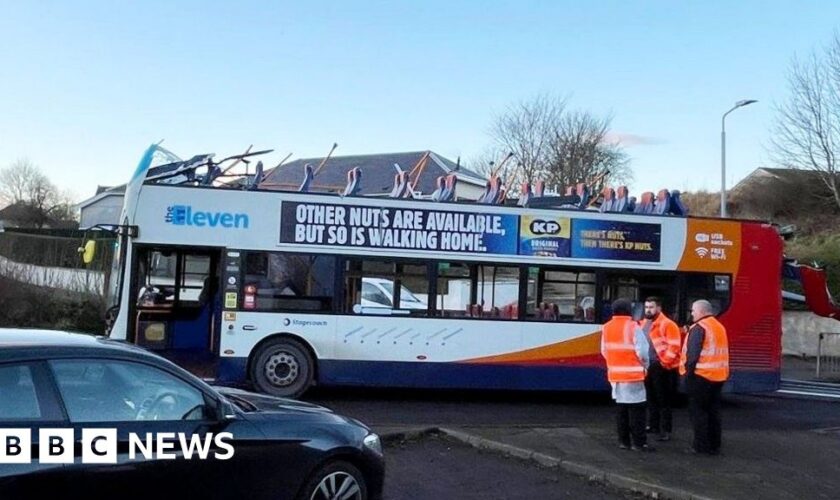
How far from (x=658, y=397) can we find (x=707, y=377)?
3.22 ft

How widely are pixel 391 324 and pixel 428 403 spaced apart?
4.49ft

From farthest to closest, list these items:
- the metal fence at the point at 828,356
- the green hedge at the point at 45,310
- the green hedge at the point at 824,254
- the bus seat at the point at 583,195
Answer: the green hedge at the point at 824,254, the metal fence at the point at 828,356, the green hedge at the point at 45,310, the bus seat at the point at 583,195

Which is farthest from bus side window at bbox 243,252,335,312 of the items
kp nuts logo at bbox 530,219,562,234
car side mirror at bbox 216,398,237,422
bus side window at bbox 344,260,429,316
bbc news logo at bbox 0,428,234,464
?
bbc news logo at bbox 0,428,234,464

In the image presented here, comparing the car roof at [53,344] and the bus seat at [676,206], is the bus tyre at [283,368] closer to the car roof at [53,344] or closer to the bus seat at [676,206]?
the bus seat at [676,206]

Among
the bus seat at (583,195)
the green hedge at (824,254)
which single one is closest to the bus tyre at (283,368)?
the bus seat at (583,195)

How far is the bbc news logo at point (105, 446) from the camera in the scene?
4.61 metres

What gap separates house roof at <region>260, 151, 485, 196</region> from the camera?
35000mm

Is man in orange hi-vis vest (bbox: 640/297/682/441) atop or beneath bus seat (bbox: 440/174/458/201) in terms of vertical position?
beneath

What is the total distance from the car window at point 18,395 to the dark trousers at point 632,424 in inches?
259

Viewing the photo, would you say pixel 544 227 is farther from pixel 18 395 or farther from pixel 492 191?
pixel 18 395

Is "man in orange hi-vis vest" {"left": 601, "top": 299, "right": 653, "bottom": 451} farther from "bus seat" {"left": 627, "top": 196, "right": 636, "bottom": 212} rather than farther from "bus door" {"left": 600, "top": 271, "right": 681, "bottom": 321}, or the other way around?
"bus seat" {"left": 627, "top": 196, "right": 636, "bottom": 212}

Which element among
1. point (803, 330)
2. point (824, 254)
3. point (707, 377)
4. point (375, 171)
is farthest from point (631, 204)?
point (375, 171)

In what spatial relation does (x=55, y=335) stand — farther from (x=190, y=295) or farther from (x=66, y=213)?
(x=66, y=213)

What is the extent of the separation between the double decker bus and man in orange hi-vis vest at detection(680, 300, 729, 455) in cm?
399
